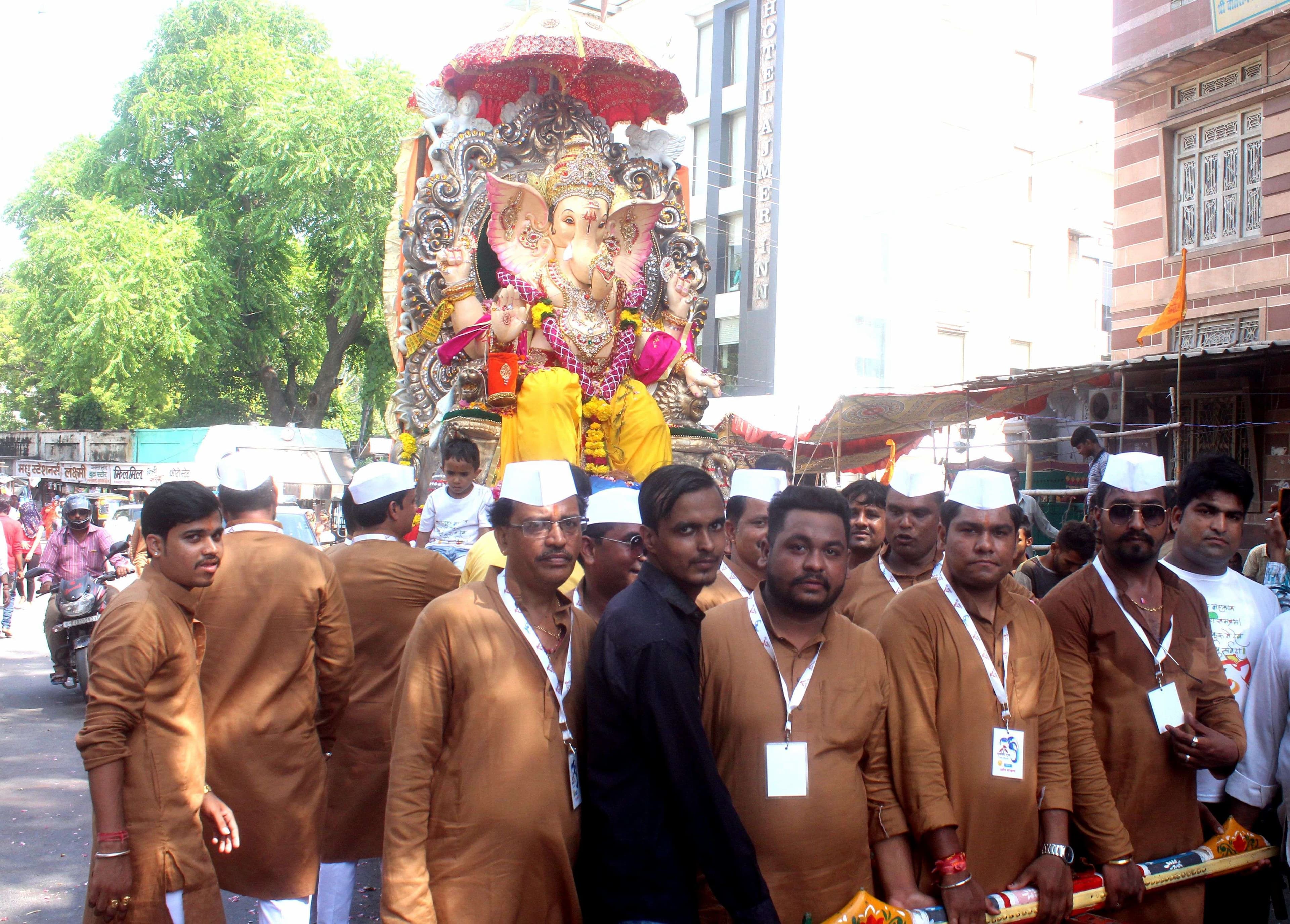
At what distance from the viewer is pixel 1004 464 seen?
13547 millimetres

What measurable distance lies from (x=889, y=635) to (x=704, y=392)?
4.93 m

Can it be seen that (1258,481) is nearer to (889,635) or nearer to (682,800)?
(889,635)

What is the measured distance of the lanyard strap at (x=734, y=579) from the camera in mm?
4504

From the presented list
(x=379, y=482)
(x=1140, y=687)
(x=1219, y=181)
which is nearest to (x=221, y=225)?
(x=1219, y=181)

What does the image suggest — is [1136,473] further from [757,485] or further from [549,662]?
[549,662]

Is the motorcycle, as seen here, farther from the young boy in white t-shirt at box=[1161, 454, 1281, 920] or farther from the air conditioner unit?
the air conditioner unit

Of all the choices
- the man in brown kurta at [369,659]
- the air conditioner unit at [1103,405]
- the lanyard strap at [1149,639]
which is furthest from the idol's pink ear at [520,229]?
the air conditioner unit at [1103,405]

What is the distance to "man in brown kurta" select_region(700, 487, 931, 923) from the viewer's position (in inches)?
118

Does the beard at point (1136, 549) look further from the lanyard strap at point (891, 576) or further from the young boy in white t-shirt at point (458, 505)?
the young boy in white t-shirt at point (458, 505)

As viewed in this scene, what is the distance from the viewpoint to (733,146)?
29.1m

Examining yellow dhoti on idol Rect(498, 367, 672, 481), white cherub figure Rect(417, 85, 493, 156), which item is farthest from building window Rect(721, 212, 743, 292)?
yellow dhoti on idol Rect(498, 367, 672, 481)

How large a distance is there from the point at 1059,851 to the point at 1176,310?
36.7 ft

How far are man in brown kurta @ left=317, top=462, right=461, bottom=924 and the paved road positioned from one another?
19.7 inches

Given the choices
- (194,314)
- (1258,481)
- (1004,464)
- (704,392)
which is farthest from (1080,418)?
(194,314)
